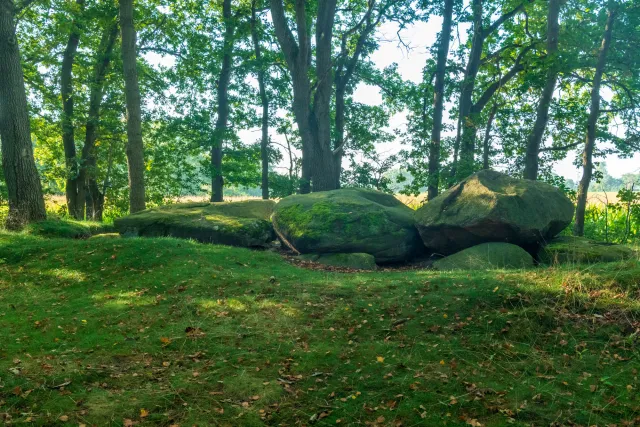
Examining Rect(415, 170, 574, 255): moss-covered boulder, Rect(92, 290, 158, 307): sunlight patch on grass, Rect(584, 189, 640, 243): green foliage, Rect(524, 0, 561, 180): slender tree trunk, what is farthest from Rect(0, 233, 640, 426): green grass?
Rect(524, 0, 561, 180): slender tree trunk

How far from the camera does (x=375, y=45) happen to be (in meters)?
21.4

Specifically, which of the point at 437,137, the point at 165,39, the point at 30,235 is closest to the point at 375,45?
the point at 437,137

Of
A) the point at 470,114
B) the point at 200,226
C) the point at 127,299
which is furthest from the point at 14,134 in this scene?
the point at 470,114

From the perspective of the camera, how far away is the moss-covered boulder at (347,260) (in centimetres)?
1196

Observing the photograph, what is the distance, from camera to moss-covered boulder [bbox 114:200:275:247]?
13172 millimetres

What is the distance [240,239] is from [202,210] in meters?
2.28

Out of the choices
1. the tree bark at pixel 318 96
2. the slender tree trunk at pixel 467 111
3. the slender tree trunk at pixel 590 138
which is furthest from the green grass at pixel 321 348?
the slender tree trunk at pixel 467 111

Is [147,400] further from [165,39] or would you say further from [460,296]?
[165,39]

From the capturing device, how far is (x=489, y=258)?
36.1 feet

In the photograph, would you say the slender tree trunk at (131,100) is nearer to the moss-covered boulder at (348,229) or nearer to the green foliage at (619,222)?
the moss-covered boulder at (348,229)

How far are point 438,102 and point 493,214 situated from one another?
883 centimetres

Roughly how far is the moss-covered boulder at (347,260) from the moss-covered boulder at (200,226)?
181 centimetres

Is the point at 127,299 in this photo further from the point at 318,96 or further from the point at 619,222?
the point at 619,222

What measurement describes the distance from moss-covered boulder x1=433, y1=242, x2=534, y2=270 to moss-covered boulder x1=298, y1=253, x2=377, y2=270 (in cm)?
167
